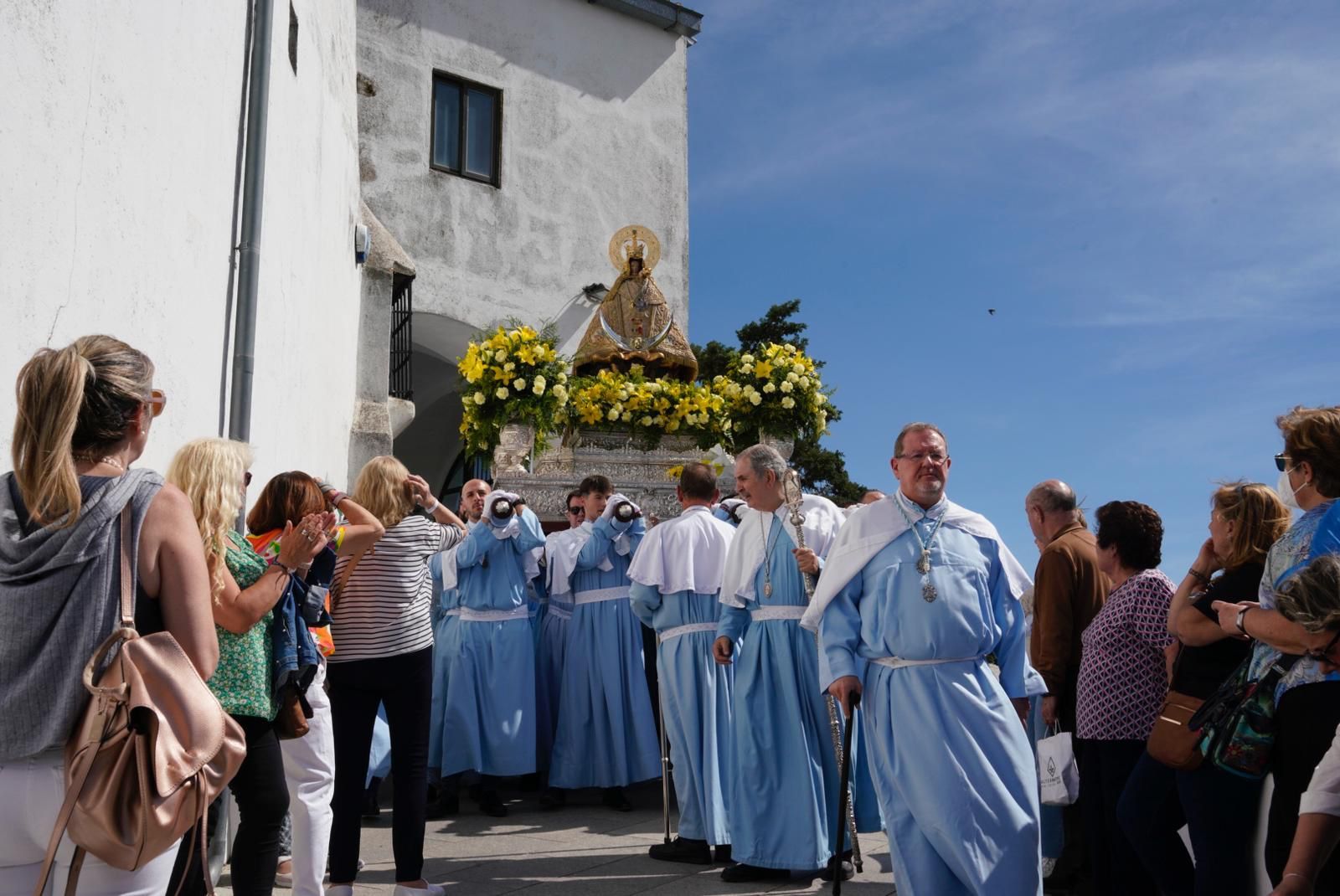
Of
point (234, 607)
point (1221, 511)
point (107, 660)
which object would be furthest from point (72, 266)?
point (1221, 511)

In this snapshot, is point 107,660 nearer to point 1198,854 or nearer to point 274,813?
point 274,813

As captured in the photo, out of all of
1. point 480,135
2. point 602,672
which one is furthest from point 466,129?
point 602,672

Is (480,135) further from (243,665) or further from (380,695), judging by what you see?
(243,665)

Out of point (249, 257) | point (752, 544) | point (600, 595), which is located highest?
point (249, 257)

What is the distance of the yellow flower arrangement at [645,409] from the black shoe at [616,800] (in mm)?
3664

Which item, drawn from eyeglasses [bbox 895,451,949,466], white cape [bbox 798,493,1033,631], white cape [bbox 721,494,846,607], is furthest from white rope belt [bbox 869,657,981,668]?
white cape [bbox 721,494,846,607]

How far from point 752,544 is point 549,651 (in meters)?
3.17

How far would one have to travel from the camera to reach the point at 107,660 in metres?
2.68

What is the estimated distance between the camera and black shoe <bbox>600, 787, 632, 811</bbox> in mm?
8328

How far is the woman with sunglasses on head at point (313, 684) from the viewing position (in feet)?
15.0

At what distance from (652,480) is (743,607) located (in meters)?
4.66

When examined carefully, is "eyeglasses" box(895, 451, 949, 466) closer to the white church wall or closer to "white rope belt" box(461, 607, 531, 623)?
the white church wall

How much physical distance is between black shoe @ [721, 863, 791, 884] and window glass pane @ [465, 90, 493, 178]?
44.7ft

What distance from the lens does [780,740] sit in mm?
6211
